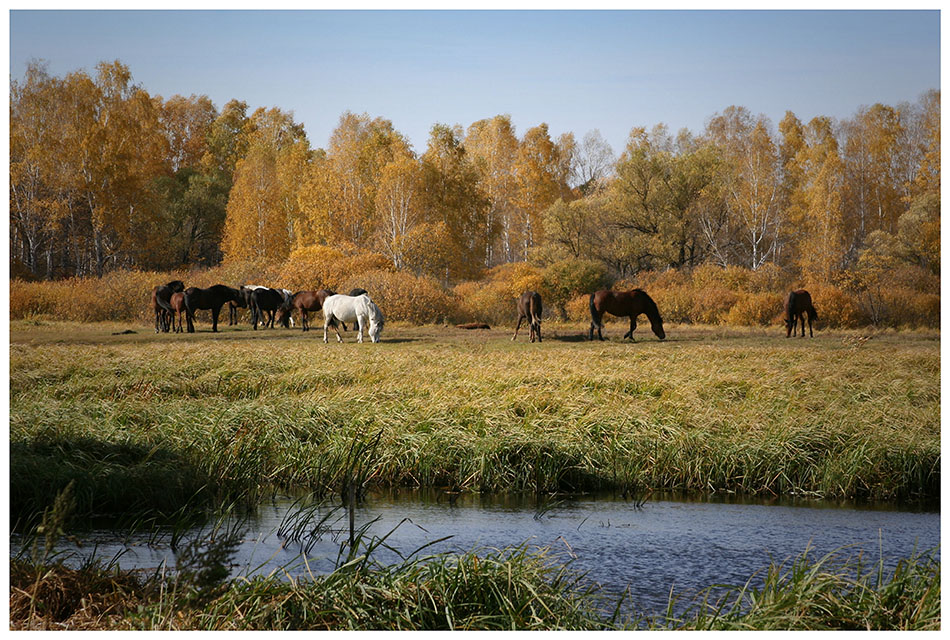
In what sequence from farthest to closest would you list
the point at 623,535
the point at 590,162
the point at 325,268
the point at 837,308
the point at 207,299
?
the point at 590,162
the point at 325,268
the point at 837,308
the point at 207,299
the point at 623,535

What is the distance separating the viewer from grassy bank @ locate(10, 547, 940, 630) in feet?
13.1

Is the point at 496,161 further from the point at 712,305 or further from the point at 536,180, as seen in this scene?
the point at 712,305

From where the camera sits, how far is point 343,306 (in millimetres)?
19953

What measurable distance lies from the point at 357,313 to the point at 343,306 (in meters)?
0.66

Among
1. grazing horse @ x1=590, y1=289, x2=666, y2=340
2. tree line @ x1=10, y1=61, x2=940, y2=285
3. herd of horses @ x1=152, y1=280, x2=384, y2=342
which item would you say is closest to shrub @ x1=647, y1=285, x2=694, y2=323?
tree line @ x1=10, y1=61, x2=940, y2=285

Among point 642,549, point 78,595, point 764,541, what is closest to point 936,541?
point 764,541

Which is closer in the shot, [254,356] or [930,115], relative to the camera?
[254,356]

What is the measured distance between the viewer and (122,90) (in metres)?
32.8

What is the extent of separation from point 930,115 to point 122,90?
26.0 metres

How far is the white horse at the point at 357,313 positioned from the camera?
19.1 m

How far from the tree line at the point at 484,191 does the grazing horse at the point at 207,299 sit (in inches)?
184


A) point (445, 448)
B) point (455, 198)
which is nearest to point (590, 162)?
point (455, 198)

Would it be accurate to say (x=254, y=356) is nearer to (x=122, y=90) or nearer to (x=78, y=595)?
(x=78, y=595)

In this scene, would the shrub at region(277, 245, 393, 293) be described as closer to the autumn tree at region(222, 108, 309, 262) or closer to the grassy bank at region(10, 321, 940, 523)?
the autumn tree at region(222, 108, 309, 262)
